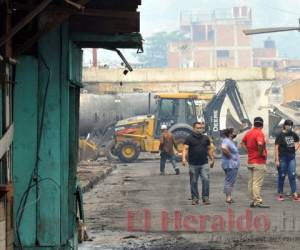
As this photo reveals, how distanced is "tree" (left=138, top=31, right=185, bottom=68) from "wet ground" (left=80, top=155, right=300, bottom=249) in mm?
156237

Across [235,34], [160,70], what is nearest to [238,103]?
[160,70]

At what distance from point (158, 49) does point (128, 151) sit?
156m

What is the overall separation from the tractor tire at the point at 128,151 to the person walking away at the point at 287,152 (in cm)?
1660

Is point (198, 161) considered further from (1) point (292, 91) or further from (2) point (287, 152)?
(1) point (292, 91)

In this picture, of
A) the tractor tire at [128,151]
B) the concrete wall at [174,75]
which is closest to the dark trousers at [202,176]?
the tractor tire at [128,151]

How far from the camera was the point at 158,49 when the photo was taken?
7377 inches

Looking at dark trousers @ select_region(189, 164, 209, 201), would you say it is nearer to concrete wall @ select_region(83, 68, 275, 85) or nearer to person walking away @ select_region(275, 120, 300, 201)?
person walking away @ select_region(275, 120, 300, 201)

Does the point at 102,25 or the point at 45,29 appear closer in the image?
the point at 45,29

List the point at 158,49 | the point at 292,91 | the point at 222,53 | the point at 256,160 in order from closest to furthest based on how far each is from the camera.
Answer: the point at 256,160
the point at 292,91
the point at 222,53
the point at 158,49

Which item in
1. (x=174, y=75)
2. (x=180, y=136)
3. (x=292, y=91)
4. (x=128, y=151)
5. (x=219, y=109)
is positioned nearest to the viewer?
(x=180, y=136)

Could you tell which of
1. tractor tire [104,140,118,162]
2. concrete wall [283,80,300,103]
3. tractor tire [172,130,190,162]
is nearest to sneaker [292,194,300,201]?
tractor tire [172,130,190,162]

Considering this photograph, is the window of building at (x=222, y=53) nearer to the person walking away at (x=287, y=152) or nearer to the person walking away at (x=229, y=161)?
the person walking away at (x=287, y=152)

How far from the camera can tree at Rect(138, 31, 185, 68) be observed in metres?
178

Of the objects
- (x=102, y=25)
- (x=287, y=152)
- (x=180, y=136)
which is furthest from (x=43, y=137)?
(x=180, y=136)
